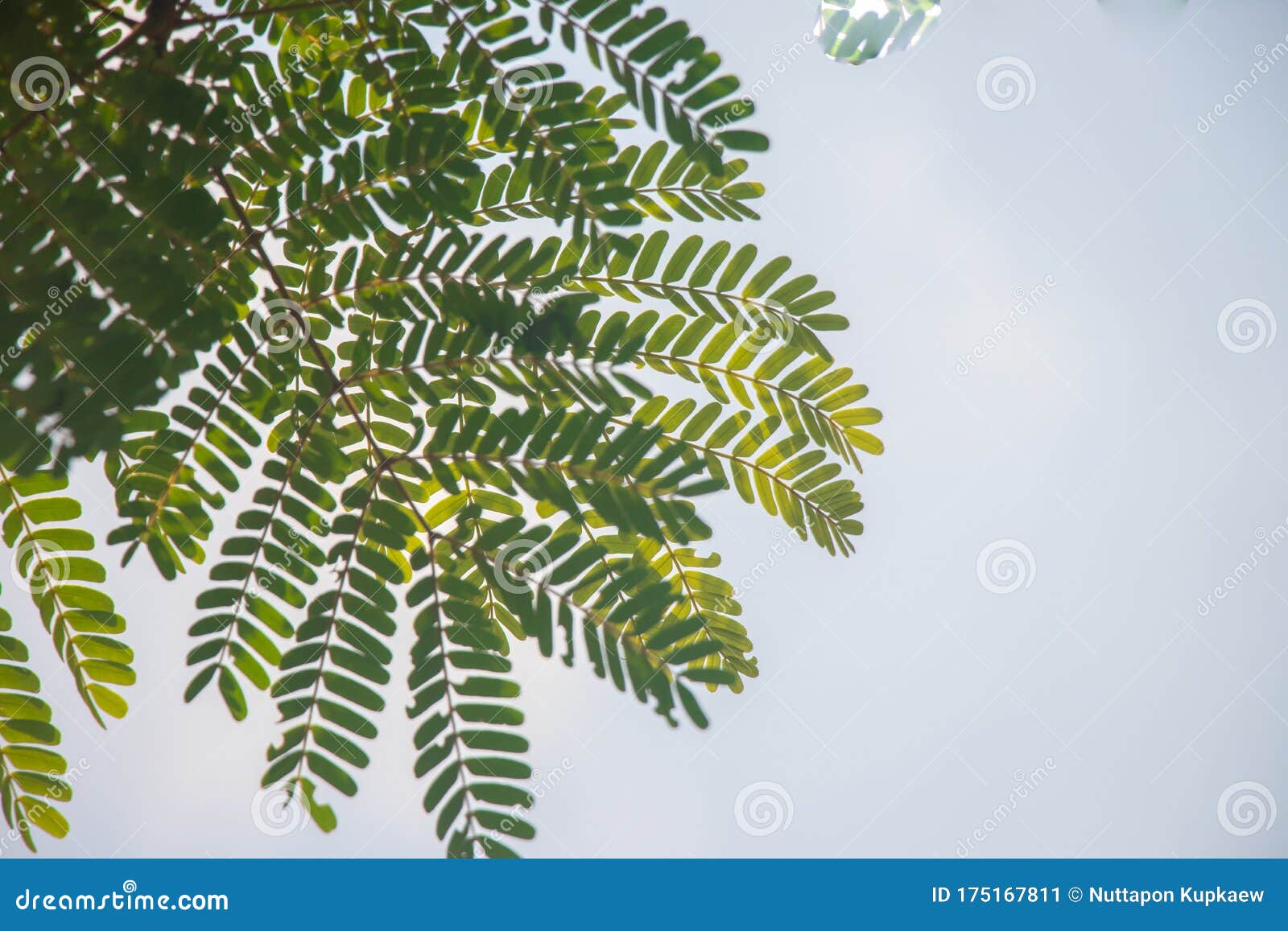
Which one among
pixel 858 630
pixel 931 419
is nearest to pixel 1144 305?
pixel 931 419

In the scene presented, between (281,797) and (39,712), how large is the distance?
173 mm

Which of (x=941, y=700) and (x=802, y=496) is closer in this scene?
(x=802, y=496)

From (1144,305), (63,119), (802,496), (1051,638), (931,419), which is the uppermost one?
(1144,305)

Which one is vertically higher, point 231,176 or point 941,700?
point 941,700

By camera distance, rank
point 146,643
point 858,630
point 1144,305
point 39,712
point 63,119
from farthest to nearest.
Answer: point 1144,305 → point 858,630 → point 146,643 → point 39,712 → point 63,119

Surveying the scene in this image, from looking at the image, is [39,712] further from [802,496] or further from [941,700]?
[941,700]

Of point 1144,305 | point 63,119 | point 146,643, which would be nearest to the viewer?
point 63,119

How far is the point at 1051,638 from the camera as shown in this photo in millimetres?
2104

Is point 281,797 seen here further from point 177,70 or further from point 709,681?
point 177,70

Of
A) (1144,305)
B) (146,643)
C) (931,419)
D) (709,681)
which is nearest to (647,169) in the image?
(709,681)

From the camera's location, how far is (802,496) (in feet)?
2.47

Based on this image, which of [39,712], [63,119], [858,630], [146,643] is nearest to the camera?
[63,119]

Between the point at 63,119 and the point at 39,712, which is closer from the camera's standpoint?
the point at 63,119

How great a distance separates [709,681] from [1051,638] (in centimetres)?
169
